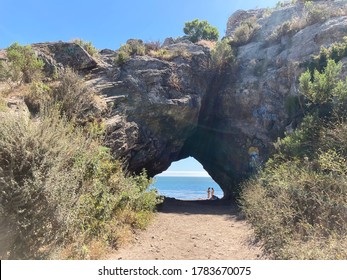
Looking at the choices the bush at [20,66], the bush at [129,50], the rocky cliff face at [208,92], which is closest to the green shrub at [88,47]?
the rocky cliff face at [208,92]

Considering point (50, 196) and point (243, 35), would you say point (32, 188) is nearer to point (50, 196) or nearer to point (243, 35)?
point (50, 196)

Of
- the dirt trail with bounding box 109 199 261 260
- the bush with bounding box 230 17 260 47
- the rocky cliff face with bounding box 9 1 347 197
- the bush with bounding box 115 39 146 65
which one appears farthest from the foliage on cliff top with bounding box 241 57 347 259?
the bush with bounding box 230 17 260 47

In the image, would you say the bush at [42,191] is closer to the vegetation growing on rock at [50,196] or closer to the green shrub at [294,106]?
the vegetation growing on rock at [50,196]

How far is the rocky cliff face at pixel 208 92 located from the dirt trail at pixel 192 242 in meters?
3.78

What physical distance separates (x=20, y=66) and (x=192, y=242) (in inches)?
355

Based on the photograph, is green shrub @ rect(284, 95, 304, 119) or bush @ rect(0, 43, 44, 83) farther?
green shrub @ rect(284, 95, 304, 119)

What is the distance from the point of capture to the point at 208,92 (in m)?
16.2

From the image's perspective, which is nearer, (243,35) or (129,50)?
(129,50)

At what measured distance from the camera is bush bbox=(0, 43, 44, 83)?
10547mm

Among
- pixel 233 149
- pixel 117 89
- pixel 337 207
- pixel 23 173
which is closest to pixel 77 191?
pixel 23 173

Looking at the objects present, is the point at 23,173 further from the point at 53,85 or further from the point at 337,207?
the point at 53,85

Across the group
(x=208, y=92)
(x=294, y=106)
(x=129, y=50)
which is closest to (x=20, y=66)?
(x=129, y=50)

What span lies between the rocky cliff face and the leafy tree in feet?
29.3

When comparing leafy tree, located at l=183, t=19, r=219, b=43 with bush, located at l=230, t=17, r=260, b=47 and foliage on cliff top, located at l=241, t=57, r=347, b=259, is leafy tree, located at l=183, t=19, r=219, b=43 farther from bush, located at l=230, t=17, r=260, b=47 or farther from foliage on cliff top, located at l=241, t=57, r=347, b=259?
foliage on cliff top, located at l=241, t=57, r=347, b=259
